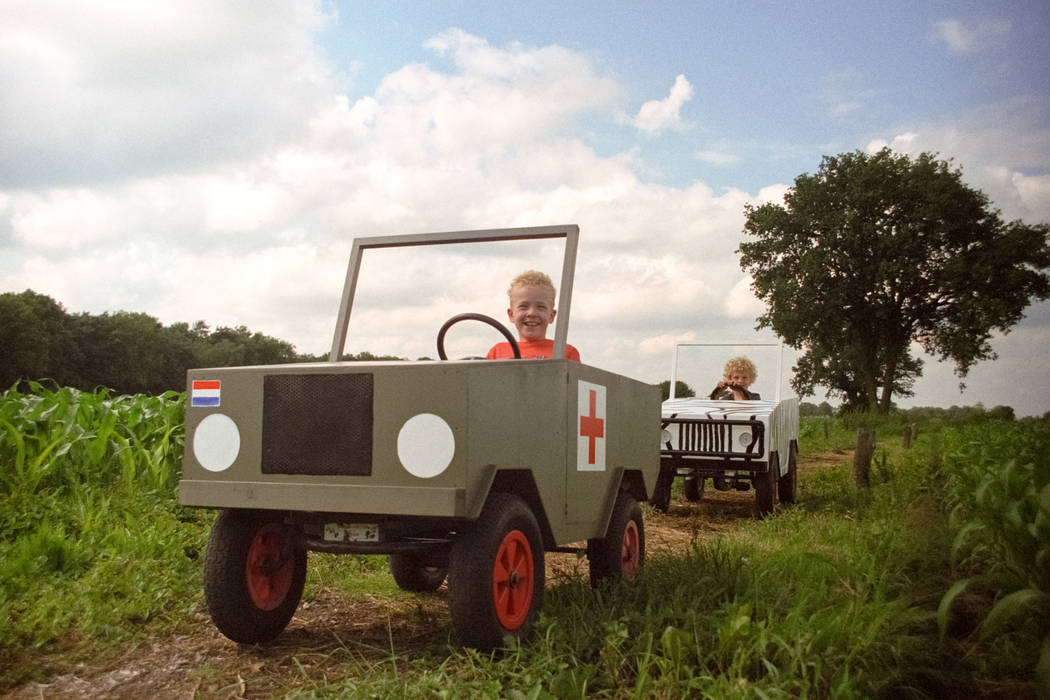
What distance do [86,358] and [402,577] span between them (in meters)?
55.0

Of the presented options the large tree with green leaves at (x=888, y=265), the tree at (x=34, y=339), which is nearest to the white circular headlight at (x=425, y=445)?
the large tree with green leaves at (x=888, y=265)

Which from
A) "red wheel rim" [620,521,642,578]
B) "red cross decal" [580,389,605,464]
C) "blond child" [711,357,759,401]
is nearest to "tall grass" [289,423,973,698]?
"red wheel rim" [620,521,642,578]

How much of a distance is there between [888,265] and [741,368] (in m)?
23.8

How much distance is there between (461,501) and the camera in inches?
118

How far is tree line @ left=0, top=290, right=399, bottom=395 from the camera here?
4453 cm

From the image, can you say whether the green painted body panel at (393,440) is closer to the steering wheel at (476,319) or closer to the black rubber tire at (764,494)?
the steering wheel at (476,319)

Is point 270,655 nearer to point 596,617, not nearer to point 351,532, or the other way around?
point 351,532

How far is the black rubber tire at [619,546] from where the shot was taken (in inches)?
171

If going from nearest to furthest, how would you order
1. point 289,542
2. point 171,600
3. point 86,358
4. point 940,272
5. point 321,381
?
1. point 321,381
2. point 289,542
3. point 171,600
4. point 940,272
5. point 86,358

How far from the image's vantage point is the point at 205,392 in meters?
3.50

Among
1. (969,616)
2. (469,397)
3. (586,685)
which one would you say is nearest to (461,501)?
(469,397)

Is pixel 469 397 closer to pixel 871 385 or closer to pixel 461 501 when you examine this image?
pixel 461 501

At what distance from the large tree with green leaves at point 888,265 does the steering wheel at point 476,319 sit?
98.4 ft

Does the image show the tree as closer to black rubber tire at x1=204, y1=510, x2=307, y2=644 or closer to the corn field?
the corn field
